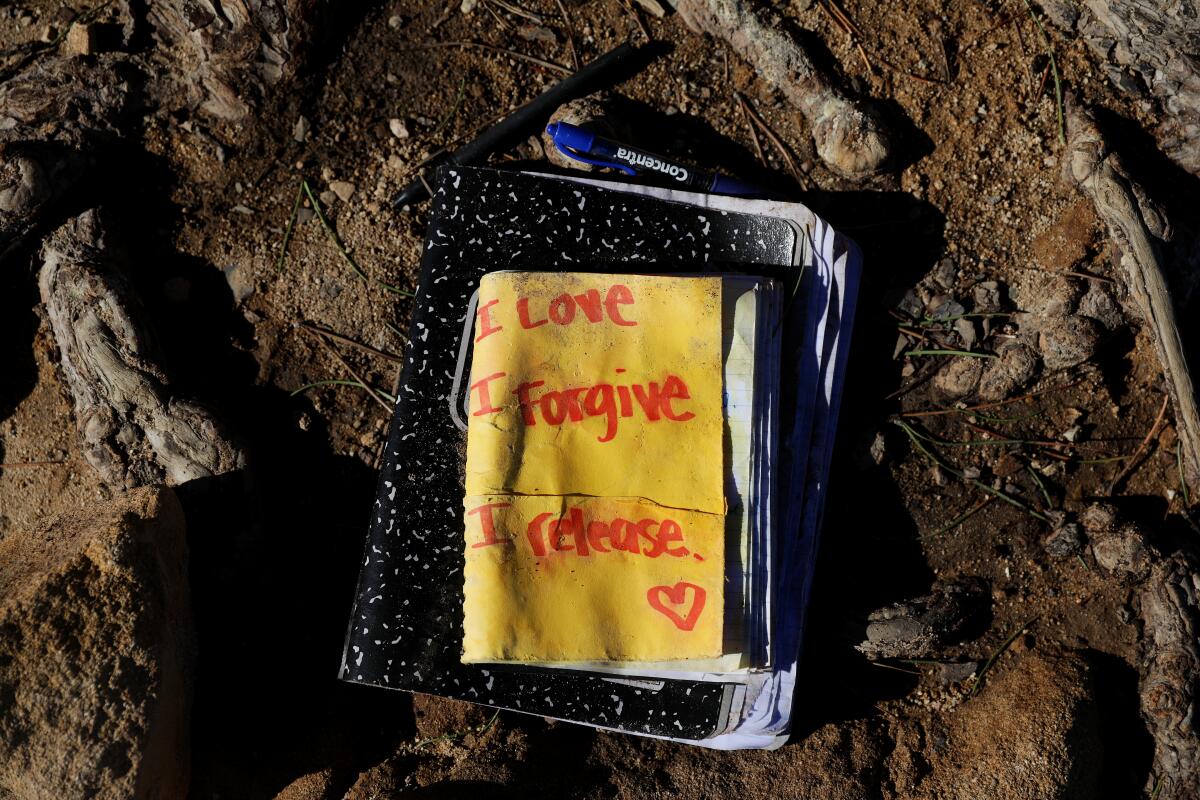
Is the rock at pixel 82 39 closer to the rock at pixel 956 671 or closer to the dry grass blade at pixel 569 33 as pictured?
the dry grass blade at pixel 569 33

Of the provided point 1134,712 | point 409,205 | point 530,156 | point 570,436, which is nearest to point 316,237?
point 409,205

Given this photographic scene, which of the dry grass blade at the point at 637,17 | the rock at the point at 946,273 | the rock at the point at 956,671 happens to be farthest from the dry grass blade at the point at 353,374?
the rock at the point at 956,671

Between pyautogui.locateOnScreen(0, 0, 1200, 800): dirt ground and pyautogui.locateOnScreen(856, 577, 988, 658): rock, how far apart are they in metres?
0.07

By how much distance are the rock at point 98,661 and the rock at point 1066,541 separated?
2.37 m

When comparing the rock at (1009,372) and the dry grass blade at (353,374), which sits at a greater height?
the dry grass blade at (353,374)

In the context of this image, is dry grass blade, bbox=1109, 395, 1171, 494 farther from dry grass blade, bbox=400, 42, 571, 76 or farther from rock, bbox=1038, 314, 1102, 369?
dry grass blade, bbox=400, 42, 571, 76

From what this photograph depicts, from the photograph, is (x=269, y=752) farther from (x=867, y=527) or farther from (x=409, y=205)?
(x=867, y=527)

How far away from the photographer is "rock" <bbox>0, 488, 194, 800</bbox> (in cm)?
183

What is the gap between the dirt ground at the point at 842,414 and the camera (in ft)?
7.15

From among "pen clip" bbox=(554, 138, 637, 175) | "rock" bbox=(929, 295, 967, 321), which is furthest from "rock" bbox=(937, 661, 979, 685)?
"pen clip" bbox=(554, 138, 637, 175)

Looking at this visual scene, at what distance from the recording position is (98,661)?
1.88m

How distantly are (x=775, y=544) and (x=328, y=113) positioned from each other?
1.75 meters

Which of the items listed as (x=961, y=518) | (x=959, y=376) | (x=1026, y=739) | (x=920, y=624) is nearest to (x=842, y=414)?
(x=959, y=376)

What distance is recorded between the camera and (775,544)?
1.98 meters
